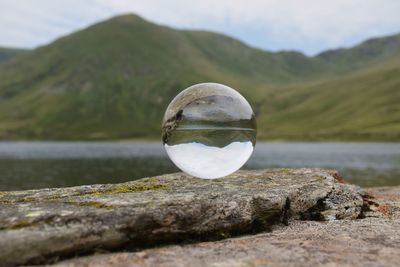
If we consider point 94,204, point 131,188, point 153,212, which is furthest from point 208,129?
point 94,204

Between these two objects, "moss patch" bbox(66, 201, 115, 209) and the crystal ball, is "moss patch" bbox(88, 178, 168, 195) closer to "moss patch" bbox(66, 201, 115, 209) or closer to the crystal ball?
the crystal ball

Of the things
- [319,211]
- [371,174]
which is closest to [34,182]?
[371,174]

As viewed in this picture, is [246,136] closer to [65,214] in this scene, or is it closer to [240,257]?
[240,257]

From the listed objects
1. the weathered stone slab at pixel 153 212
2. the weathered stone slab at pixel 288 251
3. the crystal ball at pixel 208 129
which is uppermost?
the crystal ball at pixel 208 129

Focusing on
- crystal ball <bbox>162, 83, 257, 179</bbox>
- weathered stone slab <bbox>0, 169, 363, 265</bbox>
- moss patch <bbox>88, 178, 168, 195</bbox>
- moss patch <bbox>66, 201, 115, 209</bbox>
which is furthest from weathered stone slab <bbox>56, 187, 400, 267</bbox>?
moss patch <bbox>88, 178, 168, 195</bbox>

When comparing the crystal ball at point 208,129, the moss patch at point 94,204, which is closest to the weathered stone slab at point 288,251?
the moss patch at point 94,204

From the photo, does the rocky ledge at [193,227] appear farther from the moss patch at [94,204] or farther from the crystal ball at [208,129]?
the crystal ball at [208,129]
